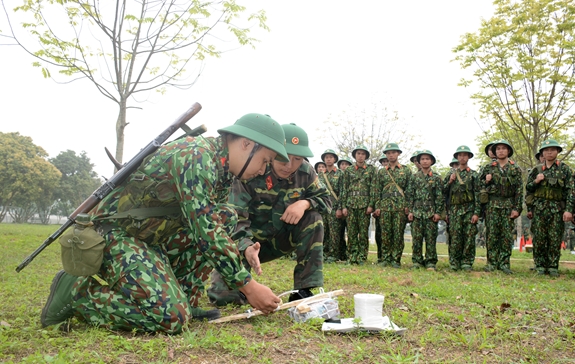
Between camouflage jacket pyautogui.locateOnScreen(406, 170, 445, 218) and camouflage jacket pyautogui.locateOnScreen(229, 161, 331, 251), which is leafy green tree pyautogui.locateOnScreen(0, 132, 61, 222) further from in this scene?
camouflage jacket pyautogui.locateOnScreen(229, 161, 331, 251)

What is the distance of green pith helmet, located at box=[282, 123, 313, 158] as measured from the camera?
4.07 meters

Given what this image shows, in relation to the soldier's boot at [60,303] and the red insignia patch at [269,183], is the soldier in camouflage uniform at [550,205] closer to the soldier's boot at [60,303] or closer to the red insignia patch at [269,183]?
the red insignia patch at [269,183]

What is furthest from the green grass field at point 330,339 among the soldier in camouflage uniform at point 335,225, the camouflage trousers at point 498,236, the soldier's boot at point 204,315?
the soldier in camouflage uniform at point 335,225

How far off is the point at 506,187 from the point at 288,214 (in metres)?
5.64

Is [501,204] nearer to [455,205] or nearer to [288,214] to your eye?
[455,205]

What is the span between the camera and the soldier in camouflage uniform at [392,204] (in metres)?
8.90

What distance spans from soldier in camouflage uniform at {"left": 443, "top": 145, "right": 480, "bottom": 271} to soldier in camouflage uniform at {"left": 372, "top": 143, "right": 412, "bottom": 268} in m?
0.89

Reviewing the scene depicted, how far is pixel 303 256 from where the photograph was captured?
4.09 metres

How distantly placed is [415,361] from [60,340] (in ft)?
6.78

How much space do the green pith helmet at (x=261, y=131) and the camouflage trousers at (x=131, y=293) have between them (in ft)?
3.37

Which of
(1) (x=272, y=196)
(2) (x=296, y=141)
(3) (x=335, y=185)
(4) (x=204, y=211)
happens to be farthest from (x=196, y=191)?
(3) (x=335, y=185)

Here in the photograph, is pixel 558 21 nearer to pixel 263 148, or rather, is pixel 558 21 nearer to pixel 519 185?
pixel 519 185

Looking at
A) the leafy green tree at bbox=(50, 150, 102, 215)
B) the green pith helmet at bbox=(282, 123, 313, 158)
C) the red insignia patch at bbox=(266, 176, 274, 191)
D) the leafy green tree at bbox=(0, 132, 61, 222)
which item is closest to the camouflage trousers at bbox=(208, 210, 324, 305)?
the red insignia patch at bbox=(266, 176, 274, 191)

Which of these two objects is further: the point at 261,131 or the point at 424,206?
the point at 424,206
